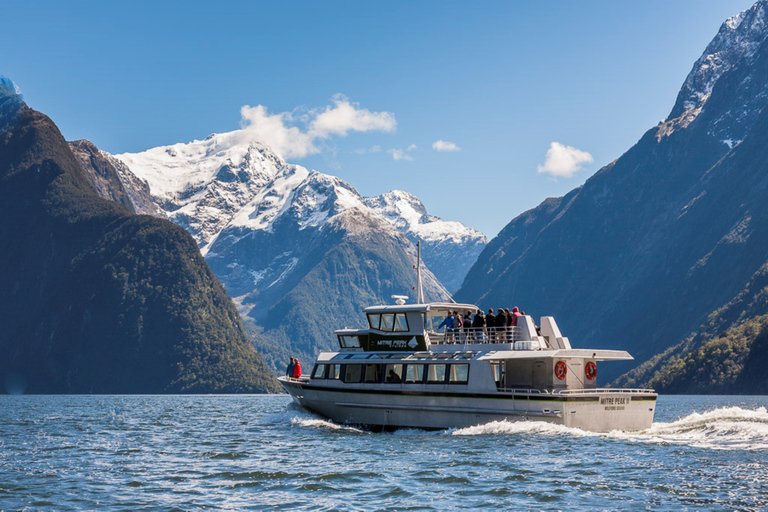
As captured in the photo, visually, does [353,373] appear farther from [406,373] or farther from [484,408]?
[484,408]

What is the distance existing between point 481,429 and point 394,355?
7159 millimetres

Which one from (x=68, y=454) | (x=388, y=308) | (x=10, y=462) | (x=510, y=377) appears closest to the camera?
(x=10, y=462)

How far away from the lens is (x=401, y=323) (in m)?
46.5

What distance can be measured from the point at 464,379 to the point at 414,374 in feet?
10.3

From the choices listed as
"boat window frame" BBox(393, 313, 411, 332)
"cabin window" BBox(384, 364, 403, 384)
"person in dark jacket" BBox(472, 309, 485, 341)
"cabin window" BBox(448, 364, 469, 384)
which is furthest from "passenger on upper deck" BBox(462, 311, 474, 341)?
"cabin window" BBox(384, 364, 403, 384)

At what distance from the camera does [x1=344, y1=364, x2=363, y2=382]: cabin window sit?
153 feet

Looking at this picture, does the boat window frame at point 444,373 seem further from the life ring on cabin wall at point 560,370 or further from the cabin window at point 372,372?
the life ring on cabin wall at point 560,370

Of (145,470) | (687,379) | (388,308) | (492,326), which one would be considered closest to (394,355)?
(388,308)

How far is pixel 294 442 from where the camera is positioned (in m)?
40.4

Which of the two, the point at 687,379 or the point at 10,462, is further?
the point at 687,379

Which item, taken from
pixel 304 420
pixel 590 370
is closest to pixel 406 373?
pixel 304 420

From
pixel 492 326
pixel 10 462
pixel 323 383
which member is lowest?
pixel 10 462

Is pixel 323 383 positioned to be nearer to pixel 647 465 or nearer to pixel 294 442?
pixel 294 442

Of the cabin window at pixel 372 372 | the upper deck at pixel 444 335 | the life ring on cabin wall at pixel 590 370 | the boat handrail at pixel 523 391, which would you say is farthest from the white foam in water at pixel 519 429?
the cabin window at pixel 372 372
